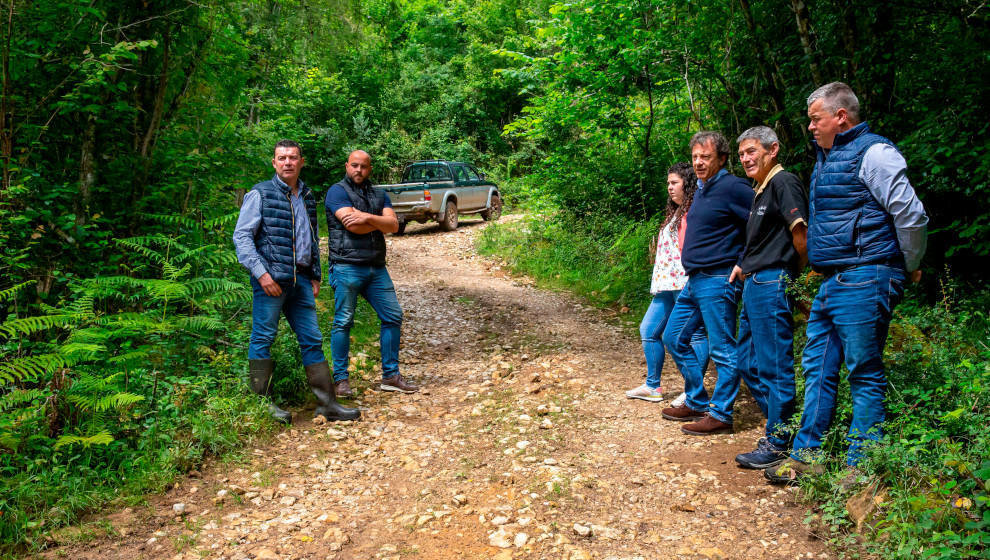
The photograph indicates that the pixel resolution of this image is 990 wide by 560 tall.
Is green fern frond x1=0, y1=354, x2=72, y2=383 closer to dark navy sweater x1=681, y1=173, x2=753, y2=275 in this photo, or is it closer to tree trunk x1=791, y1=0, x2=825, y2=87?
dark navy sweater x1=681, y1=173, x2=753, y2=275

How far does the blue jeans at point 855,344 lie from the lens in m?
3.18

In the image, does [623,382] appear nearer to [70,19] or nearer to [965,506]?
[965,506]

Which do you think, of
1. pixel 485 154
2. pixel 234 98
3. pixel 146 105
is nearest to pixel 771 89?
pixel 234 98

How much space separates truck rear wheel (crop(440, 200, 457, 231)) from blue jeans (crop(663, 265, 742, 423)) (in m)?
13.8

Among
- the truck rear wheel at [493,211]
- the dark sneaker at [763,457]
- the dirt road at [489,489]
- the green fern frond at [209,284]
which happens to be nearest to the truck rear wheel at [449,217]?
the truck rear wheel at [493,211]

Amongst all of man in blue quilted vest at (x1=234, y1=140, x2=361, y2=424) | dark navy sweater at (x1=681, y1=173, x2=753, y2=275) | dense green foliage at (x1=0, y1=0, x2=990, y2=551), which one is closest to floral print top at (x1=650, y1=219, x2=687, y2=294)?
dark navy sweater at (x1=681, y1=173, x2=753, y2=275)

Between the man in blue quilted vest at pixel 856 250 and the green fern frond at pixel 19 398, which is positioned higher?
the man in blue quilted vest at pixel 856 250

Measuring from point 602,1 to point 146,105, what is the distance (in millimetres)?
6719

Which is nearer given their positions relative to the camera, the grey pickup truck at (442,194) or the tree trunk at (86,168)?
the tree trunk at (86,168)

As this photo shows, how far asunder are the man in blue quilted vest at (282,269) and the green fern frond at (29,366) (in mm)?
1307

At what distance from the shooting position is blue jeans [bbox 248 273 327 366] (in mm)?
4805

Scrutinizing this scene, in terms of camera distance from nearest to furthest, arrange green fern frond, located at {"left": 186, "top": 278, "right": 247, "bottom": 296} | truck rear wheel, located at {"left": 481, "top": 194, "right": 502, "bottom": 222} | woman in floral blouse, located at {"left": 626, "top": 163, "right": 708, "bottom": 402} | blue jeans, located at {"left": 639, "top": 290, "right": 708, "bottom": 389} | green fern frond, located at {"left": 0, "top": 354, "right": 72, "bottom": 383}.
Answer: green fern frond, located at {"left": 0, "top": 354, "right": 72, "bottom": 383} < green fern frond, located at {"left": 186, "top": 278, "right": 247, "bottom": 296} < woman in floral blouse, located at {"left": 626, "top": 163, "right": 708, "bottom": 402} < blue jeans, located at {"left": 639, "top": 290, "right": 708, "bottom": 389} < truck rear wheel, located at {"left": 481, "top": 194, "right": 502, "bottom": 222}

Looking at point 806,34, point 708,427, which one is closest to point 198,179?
point 708,427

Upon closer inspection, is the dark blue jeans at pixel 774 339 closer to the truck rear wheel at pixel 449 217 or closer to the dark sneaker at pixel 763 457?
the dark sneaker at pixel 763 457
